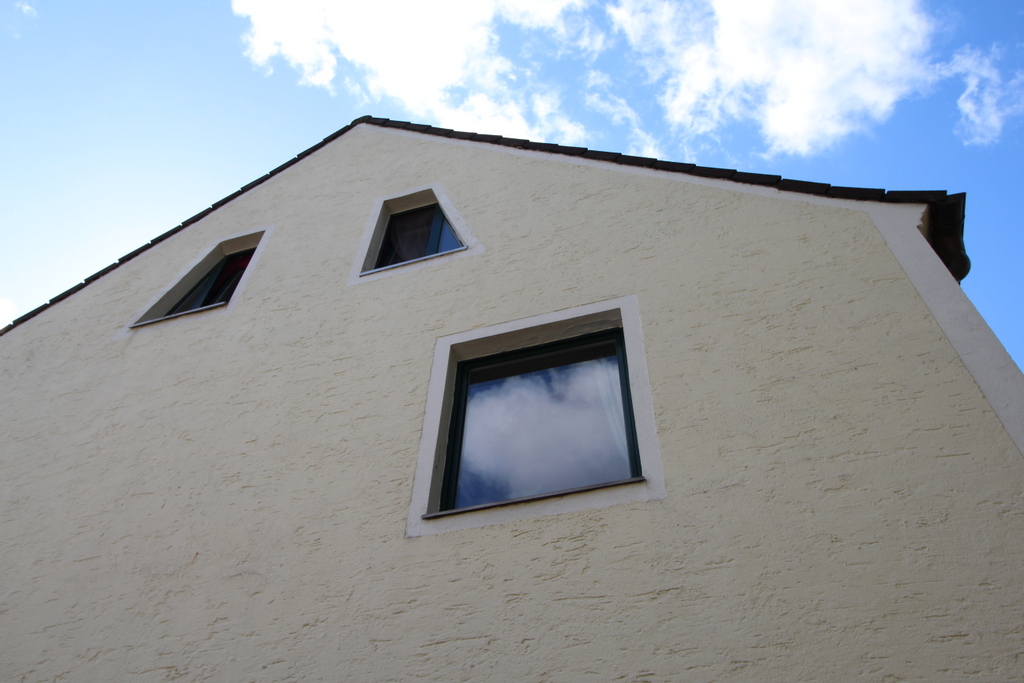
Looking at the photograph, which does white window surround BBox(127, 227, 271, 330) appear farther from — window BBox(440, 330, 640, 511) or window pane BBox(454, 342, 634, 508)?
window pane BBox(454, 342, 634, 508)

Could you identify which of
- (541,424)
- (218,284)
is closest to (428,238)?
(218,284)

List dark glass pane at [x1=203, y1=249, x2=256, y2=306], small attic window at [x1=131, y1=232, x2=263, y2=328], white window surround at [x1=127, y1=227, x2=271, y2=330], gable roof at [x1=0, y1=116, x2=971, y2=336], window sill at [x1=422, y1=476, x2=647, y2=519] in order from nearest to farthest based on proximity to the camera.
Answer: window sill at [x1=422, y1=476, x2=647, y2=519]
gable roof at [x1=0, y1=116, x2=971, y2=336]
white window surround at [x1=127, y1=227, x2=271, y2=330]
small attic window at [x1=131, y1=232, x2=263, y2=328]
dark glass pane at [x1=203, y1=249, x2=256, y2=306]

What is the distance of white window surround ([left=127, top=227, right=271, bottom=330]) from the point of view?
658 centimetres

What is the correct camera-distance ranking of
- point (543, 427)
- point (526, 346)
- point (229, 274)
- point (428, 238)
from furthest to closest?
point (229, 274), point (428, 238), point (526, 346), point (543, 427)

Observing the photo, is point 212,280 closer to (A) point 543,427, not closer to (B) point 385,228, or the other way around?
(B) point 385,228

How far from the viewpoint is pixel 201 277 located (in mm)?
7898

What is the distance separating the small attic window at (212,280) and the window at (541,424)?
3.76 metres

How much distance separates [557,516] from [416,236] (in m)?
4.33

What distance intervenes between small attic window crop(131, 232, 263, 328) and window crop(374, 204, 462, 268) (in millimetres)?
1510

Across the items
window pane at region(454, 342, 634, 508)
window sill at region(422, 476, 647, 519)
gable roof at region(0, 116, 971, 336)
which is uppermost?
gable roof at region(0, 116, 971, 336)

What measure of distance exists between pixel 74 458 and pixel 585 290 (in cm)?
409

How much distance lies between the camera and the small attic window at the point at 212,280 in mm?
7371

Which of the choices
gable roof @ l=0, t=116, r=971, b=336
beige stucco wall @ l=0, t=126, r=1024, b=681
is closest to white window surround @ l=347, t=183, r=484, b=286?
beige stucco wall @ l=0, t=126, r=1024, b=681

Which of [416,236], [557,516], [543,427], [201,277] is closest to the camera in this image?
[557,516]
